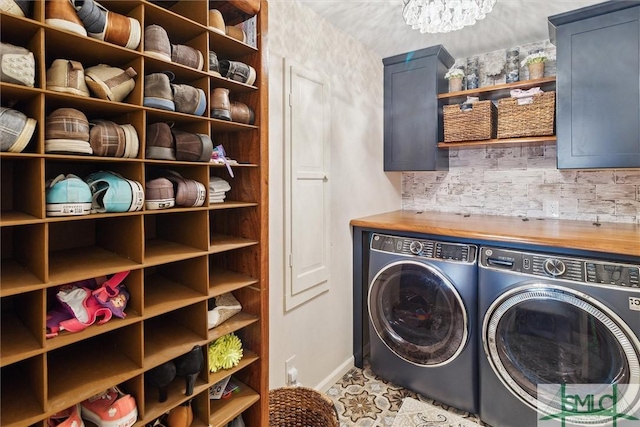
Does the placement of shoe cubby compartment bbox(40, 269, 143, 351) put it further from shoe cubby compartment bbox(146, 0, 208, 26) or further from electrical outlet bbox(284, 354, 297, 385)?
electrical outlet bbox(284, 354, 297, 385)

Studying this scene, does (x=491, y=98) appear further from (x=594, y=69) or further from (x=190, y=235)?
(x=190, y=235)

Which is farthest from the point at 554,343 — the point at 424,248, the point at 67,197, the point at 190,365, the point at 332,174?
the point at 67,197

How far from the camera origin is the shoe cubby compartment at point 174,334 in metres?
1.09

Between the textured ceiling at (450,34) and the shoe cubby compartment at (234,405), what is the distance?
2.01m

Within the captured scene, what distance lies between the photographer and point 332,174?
2182 millimetres

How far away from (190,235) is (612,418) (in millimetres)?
2086

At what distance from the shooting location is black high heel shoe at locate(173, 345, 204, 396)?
3.68ft

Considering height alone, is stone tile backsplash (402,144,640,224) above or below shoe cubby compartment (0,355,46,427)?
above

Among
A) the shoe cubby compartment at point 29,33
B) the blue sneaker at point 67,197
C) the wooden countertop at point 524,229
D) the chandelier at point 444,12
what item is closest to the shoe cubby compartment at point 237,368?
the blue sneaker at point 67,197

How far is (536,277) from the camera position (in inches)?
66.2

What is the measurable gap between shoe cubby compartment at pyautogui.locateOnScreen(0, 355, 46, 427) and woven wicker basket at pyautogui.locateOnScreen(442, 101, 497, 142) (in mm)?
2479

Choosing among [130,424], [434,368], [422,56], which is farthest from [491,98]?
[130,424]

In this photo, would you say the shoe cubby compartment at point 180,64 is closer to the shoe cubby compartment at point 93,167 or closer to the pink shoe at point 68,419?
the shoe cubby compartment at point 93,167

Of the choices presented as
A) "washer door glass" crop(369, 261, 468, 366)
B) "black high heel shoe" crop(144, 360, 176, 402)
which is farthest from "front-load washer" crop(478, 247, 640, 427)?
"black high heel shoe" crop(144, 360, 176, 402)
